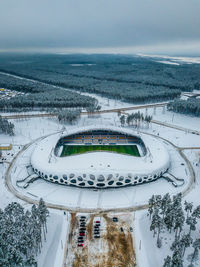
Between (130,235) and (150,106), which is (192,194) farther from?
(150,106)

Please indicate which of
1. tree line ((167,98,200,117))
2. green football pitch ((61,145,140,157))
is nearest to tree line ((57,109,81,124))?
green football pitch ((61,145,140,157))

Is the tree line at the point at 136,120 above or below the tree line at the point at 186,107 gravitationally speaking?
below

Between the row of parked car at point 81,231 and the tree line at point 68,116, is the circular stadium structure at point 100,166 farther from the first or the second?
the tree line at point 68,116

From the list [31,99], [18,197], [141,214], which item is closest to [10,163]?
[18,197]

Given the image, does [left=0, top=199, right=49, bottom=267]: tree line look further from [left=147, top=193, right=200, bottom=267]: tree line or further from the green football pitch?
the green football pitch

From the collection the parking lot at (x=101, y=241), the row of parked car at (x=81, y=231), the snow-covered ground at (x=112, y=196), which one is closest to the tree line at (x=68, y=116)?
the snow-covered ground at (x=112, y=196)

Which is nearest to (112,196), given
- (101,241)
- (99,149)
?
(101,241)

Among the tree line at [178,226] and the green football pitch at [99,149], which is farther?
the green football pitch at [99,149]
